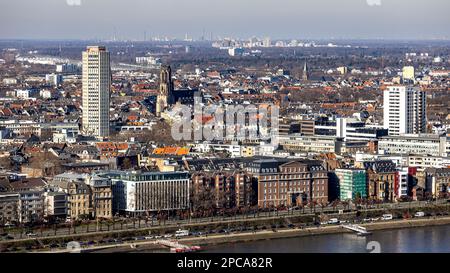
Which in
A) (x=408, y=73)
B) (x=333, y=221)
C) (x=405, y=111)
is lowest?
(x=333, y=221)

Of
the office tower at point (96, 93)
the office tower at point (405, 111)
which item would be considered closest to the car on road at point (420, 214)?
the office tower at point (405, 111)

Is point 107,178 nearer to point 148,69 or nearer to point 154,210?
point 154,210

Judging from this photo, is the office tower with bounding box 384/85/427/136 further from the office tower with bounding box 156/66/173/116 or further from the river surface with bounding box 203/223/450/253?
the river surface with bounding box 203/223/450/253

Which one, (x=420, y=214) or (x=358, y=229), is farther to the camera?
(x=420, y=214)

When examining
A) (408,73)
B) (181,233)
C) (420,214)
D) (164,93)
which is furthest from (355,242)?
(408,73)

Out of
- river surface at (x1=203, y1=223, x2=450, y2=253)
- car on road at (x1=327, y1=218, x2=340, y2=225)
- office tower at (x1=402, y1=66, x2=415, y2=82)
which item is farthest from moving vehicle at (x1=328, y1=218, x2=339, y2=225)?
office tower at (x1=402, y1=66, x2=415, y2=82)

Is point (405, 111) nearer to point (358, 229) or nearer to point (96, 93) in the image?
point (96, 93)
